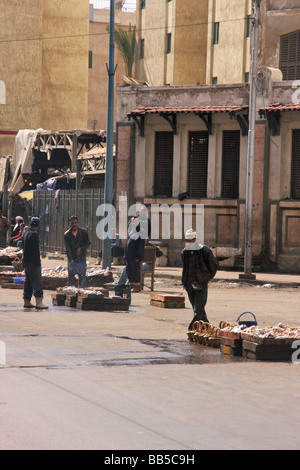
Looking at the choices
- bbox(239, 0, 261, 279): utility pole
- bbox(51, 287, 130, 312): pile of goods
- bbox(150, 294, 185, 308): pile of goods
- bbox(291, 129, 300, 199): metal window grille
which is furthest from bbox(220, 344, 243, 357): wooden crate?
bbox(291, 129, 300, 199): metal window grille

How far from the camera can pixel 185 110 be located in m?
29.2

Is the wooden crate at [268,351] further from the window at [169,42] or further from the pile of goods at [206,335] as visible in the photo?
the window at [169,42]

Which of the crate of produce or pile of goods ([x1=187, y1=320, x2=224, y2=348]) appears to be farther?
the crate of produce

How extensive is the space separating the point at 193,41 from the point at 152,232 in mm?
28055

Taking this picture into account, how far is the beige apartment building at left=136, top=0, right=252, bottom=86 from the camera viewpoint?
2048 inches

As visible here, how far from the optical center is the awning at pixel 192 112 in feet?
93.6

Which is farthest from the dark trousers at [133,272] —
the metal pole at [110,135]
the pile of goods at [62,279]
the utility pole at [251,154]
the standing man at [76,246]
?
the utility pole at [251,154]

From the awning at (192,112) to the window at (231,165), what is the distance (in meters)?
0.58

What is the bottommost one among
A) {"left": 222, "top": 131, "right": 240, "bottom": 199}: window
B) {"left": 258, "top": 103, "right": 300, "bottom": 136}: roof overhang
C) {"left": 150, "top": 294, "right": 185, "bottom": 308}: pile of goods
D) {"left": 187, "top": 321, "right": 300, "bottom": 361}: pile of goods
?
{"left": 150, "top": 294, "right": 185, "bottom": 308}: pile of goods

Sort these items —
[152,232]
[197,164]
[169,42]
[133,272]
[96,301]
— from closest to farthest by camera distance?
[96,301] → [133,272] → [197,164] → [152,232] → [169,42]

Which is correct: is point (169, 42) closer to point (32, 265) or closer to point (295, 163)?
point (295, 163)

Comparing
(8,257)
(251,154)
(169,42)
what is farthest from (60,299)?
(169,42)

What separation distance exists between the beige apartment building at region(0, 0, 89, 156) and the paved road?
4307 cm

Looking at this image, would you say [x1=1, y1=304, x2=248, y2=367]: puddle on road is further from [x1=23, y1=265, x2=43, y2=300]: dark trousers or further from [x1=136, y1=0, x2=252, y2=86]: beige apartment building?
[x1=136, y1=0, x2=252, y2=86]: beige apartment building
